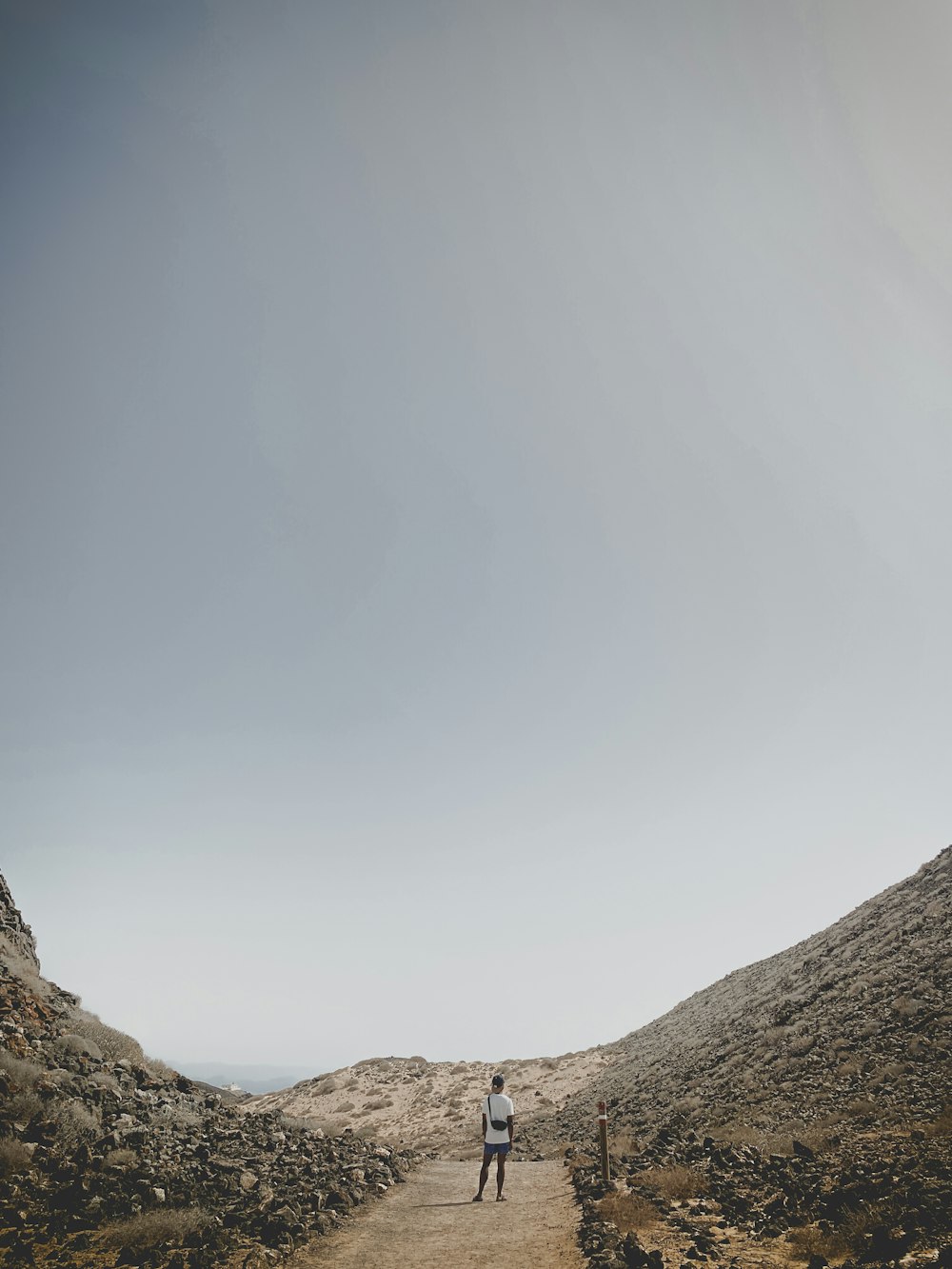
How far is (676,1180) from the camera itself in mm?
12875

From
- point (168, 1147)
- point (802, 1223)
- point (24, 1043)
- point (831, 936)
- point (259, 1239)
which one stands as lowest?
point (802, 1223)

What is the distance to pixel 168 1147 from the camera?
41.1ft

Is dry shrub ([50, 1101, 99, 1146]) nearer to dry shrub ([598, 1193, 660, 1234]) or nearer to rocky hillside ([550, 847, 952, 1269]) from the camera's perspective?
rocky hillside ([550, 847, 952, 1269])

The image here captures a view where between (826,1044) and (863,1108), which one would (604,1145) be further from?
(826,1044)

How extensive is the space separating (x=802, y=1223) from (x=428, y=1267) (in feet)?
18.9

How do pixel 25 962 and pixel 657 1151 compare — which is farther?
pixel 25 962

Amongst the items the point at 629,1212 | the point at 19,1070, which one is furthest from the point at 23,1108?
the point at 629,1212

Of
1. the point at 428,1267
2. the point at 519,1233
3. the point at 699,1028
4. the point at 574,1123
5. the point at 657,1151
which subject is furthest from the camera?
the point at 699,1028

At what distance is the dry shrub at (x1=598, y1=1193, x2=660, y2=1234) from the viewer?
10.5m

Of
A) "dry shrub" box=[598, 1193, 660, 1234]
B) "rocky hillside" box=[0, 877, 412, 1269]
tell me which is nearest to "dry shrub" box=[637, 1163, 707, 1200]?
"dry shrub" box=[598, 1193, 660, 1234]

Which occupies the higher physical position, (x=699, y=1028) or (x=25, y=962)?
(x=25, y=962)

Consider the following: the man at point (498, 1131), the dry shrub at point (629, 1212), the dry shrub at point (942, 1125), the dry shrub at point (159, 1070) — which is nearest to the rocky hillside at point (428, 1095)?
the dry shrub at point (159, 1070)

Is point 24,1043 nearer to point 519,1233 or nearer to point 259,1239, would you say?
point 259,1239

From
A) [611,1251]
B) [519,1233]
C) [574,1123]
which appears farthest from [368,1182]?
[574,1123]
